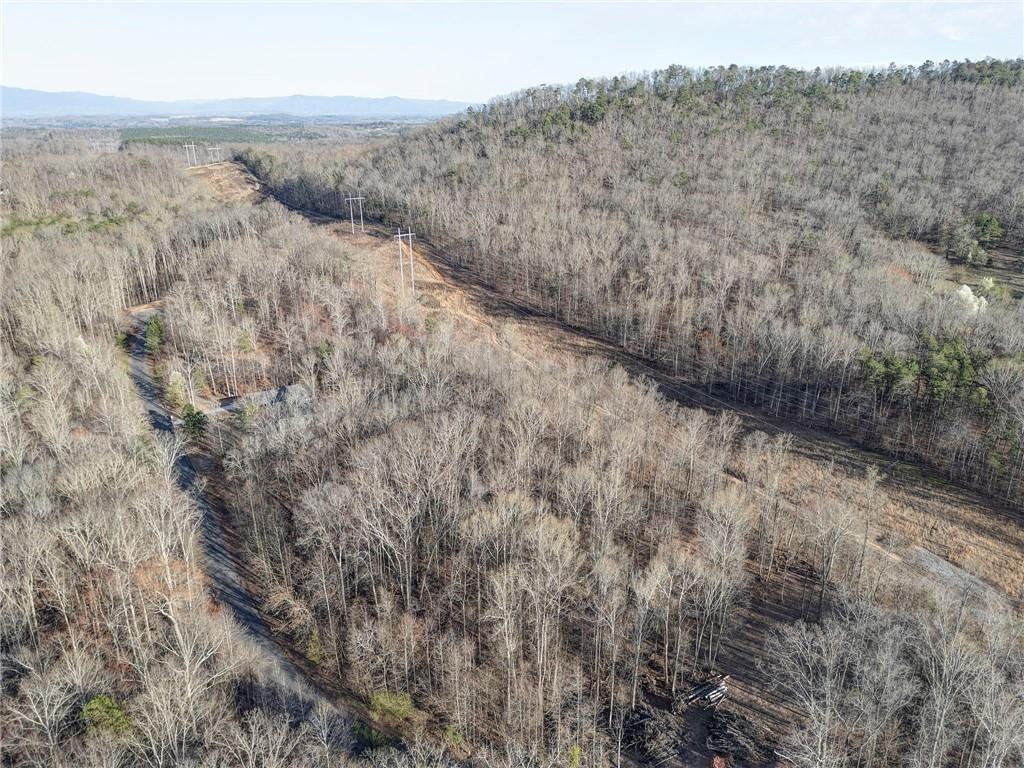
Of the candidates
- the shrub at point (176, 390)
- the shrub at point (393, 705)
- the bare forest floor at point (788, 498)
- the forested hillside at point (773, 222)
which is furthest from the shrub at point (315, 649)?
the forested hillside at point (773, 222)

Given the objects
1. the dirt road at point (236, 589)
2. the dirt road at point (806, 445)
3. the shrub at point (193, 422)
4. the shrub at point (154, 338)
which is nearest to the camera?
the dirt road at point (236, 589)

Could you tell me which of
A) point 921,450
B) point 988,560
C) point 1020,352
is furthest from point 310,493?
point 1020,352

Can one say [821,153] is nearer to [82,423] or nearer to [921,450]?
[921,450]

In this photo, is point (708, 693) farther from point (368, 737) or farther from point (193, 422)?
point (193, 422)

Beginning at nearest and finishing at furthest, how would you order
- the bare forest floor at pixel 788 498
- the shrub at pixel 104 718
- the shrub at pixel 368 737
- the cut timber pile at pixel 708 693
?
1. the shrub at pixel 104 718
2. the shrub at pixel 368 737
3. the cut timber pile at pixel 708 693
4. the bare forest floor at pixel 788 498

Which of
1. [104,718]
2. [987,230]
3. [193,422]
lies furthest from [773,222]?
[104,718]

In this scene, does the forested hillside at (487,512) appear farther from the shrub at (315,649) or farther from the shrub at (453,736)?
the shrub at (453,736)
